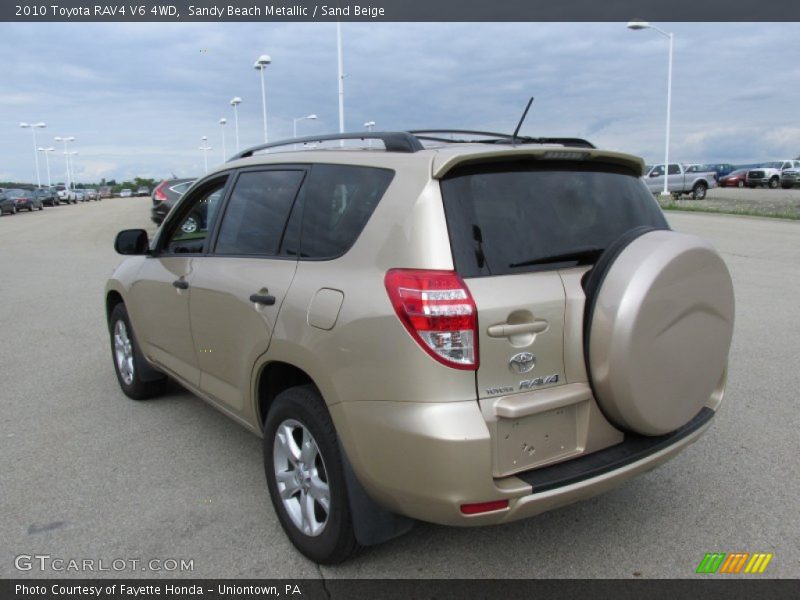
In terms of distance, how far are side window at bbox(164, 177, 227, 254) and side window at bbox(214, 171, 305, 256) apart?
21 centimetres

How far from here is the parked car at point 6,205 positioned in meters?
40.2

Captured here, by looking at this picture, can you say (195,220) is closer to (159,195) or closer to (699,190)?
(159,195)

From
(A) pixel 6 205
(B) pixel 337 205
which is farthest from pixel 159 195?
(A) pixel 6 205

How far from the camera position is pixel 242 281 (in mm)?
3410

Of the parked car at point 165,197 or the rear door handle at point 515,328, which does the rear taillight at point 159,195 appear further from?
the rear door handle at point 515,328

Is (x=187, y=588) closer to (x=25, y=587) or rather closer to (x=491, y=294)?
(x=25, y=587)

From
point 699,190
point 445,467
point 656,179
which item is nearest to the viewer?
point 445,467

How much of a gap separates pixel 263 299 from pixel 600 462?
166cm

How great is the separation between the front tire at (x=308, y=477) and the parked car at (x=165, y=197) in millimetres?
16216

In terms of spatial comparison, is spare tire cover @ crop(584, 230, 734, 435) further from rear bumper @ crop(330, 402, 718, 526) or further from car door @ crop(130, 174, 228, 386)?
car door @ crop(130, 174, 228, 386)

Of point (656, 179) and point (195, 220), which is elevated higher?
point (656, 179)

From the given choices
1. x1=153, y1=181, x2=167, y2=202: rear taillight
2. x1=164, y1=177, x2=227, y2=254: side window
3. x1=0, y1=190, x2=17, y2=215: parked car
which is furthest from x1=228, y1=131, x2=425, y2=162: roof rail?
x1=0, y1=190, x2=17, y2=215: parked car

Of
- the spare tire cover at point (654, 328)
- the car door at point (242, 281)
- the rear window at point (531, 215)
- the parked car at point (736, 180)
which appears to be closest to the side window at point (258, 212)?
the car door at point (242, 281)

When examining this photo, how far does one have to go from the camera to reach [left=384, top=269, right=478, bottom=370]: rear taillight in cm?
242
